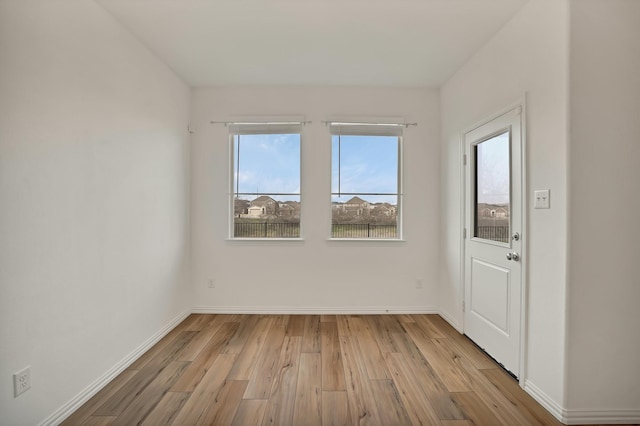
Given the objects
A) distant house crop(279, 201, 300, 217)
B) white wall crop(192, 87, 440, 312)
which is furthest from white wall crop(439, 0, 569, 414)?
distant house crop(279, 201, 300, 217)

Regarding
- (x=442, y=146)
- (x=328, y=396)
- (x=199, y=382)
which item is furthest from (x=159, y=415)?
(x=442, y=146)

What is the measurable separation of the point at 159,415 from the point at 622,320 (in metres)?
2.82

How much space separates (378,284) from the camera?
3584 millimetres

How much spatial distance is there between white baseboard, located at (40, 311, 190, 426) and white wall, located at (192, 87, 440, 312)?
2.63 ft

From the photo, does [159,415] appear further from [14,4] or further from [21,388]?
[14,4]

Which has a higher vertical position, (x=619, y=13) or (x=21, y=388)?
(x=619, y=13)

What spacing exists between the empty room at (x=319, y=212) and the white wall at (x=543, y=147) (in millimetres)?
16

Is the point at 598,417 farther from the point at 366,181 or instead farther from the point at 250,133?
the point at 250,133

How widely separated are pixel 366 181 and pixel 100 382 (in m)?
3.07

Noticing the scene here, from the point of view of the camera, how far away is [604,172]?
5.72 ft

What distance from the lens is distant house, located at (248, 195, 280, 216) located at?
3658 millimetres

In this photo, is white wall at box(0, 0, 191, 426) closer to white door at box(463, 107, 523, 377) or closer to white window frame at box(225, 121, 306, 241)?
white window frame at box(225, 121, 306, 241)

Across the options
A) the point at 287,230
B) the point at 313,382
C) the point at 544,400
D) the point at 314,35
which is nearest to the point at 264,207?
the point at 287,230

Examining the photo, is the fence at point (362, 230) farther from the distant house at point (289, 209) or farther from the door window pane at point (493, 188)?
the door window pane at point (493, 188)
